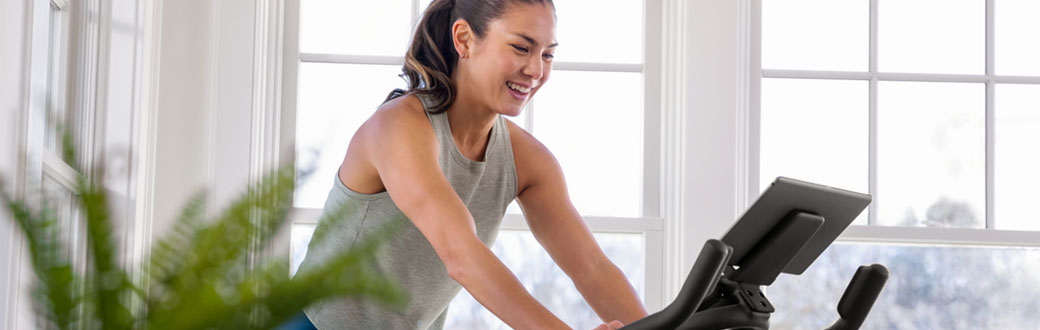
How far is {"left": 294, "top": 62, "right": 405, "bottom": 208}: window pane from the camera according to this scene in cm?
321

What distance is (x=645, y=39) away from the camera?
3.28 m

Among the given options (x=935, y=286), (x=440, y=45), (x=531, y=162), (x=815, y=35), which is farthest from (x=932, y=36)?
(x=440, y=45)

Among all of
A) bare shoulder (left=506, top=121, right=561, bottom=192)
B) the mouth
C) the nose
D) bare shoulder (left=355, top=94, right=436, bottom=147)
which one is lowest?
bare shoulder (left=506, top=121, right=561, bottom=192)

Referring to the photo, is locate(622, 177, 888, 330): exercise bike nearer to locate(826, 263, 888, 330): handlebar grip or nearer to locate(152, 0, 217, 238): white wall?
locate(826, 263, 888, 330): handlebar grip

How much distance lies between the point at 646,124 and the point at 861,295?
1.60 metres

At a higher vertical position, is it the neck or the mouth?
the mouth

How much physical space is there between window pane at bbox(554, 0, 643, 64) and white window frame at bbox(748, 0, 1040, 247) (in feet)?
1.11

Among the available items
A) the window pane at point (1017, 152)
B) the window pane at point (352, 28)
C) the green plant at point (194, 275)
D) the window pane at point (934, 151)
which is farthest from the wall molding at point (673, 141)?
the green plant at point (194, 275)

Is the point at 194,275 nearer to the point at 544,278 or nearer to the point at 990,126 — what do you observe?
the point at 544,278

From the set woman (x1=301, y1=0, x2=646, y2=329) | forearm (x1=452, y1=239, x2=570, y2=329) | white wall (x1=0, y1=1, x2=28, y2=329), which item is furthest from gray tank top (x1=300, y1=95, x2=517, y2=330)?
white wall (x1=0, y1=1, x2=28, y2=329)

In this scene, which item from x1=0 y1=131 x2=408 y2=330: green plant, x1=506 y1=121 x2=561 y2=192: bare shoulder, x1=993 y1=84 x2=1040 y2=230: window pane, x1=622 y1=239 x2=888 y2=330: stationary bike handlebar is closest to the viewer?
x1=0 y1=131 x2=408 y2=330: green plant

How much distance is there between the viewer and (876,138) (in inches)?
131

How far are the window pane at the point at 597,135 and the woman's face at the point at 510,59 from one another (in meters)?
1.00

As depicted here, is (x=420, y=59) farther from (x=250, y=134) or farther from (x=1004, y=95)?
(x=1004, y=95)
